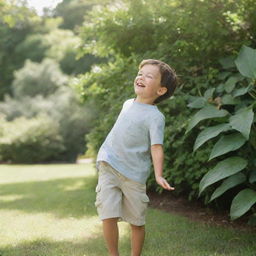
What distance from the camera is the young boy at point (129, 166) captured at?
317 centimetres

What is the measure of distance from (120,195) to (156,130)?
52cm

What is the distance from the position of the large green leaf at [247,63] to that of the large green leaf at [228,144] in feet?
1.93

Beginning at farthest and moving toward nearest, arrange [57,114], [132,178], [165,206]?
[57,114] < [165,206] < [132,178]

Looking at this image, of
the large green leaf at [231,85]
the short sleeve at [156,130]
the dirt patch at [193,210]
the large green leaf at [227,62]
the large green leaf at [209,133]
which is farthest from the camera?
the large green leaf at [227,62]

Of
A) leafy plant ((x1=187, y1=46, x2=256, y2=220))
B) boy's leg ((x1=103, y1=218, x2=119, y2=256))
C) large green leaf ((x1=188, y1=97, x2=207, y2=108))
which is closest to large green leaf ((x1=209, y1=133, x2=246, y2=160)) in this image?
leafy plant ((x1=187, y1=46, x2=256, y2=220))

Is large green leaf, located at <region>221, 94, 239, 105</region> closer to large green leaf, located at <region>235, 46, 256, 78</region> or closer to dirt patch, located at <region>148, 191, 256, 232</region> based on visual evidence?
large green leaf, located at <region>235, 46, 256, 78</region>

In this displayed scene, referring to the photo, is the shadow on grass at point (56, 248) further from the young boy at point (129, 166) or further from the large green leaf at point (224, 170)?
the large green leaf at point (224, 170)

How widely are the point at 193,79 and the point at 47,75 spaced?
23223 mm

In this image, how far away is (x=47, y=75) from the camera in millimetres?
27969

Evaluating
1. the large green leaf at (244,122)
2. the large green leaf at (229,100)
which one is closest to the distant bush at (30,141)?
the large green leaf at (229,100)

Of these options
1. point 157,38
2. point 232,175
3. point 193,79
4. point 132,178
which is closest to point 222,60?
point 193,79

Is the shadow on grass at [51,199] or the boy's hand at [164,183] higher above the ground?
the boy's hand at [164,183]

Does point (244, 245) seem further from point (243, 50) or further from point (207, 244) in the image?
point (243, 50)

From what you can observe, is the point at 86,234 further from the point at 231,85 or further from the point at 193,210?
the point at 231,85
